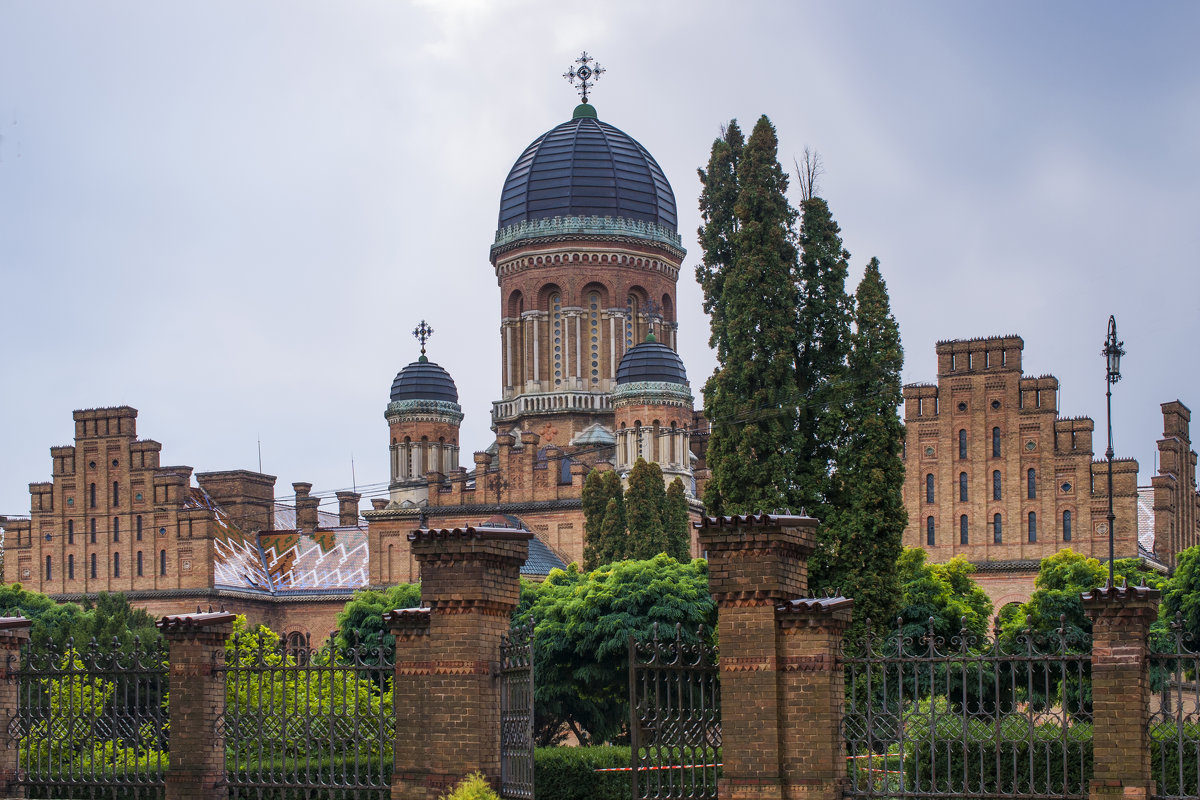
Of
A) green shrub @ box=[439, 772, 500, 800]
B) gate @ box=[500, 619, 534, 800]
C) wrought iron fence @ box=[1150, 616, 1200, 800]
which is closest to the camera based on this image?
wrought iron fence @ box=[1150, 616, 1200, 800]

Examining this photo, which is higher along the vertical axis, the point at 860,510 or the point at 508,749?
Result: the point at 860,510

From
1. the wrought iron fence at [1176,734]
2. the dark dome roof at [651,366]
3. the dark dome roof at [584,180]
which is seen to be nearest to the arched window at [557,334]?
the dark dome roof at [584,180]

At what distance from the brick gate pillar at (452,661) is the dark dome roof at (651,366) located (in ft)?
134

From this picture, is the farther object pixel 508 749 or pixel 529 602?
pixel 529 602

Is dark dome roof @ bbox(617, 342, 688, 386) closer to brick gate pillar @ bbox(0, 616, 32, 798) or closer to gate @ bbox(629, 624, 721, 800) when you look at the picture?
brick gate pillar @ bbox(0, 616, 32, 798)

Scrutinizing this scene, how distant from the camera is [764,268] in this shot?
28.5 metres

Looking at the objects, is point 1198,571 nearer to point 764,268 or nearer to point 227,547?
point 764,268

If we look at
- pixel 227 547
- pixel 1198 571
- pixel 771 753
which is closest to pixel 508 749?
pixel 771 753

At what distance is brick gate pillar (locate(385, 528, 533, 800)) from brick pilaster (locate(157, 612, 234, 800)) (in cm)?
199

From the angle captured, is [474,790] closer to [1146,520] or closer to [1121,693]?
[1121,693]

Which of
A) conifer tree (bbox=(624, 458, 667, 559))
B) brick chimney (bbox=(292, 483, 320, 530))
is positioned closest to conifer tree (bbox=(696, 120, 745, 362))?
conifer tree (bbox=(624, 458, 667, 559))

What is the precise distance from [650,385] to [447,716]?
4119cm

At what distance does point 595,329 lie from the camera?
62.3 m

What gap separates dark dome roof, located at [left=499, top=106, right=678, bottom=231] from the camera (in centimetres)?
6281
